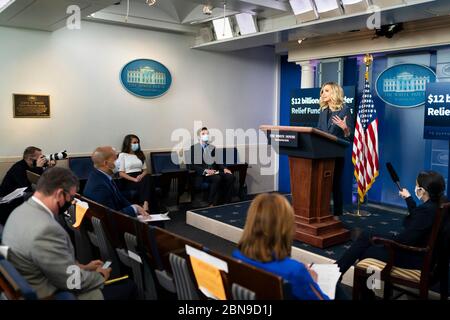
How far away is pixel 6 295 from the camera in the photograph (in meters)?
1.72

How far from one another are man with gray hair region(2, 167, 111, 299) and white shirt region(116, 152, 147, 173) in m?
3.76

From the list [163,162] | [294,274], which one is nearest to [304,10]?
[163,162]

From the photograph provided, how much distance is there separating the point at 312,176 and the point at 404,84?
3048mm

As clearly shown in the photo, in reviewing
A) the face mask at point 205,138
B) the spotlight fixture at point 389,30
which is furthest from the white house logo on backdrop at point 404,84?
the face mask at point 205,138

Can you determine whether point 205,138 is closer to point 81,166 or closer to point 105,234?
point 81,166

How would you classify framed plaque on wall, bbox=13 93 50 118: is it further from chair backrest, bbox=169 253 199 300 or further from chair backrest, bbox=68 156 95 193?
chair backrest, bbox=169 253 199 300

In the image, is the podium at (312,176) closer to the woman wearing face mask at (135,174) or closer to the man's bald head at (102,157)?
the man's bald head at (102,157)

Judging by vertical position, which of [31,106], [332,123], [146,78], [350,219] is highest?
[146,78]

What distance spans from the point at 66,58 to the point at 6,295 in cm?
472

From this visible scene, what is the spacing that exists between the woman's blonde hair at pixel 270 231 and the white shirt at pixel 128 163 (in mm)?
4393

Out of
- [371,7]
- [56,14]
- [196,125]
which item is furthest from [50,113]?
[371,7]

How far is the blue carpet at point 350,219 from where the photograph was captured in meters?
4.57

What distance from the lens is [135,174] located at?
592 centimetres

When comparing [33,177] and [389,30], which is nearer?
[33,177]
